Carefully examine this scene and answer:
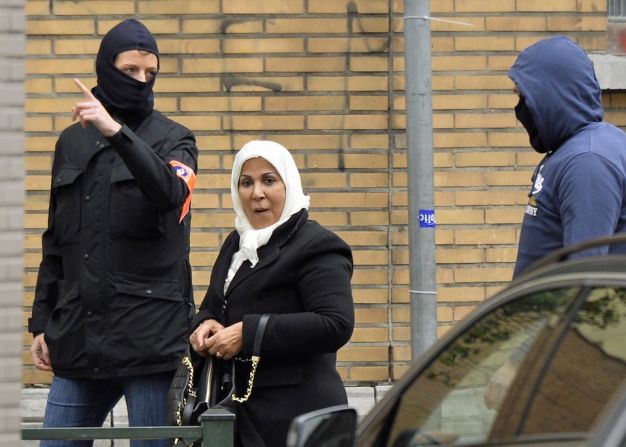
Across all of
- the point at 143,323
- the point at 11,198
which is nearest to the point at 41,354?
the point at 143,323

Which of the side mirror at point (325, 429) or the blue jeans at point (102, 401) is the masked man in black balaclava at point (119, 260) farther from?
the side mirror at point (325, 429)

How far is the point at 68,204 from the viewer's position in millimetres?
4117

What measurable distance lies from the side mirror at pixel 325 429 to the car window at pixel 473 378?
95 millimetres

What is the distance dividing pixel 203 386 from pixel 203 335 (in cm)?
15

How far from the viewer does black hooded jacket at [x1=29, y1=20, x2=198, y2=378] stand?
4.00 m

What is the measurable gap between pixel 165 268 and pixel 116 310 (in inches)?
8.2

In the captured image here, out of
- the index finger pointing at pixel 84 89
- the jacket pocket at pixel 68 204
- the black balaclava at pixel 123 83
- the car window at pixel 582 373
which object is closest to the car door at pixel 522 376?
the car window at pixel 582 373

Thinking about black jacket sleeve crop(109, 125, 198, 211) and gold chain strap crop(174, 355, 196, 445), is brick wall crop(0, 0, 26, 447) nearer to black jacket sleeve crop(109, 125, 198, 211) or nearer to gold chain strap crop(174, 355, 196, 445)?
gold chain strap crop(174, 355, 196, 445)

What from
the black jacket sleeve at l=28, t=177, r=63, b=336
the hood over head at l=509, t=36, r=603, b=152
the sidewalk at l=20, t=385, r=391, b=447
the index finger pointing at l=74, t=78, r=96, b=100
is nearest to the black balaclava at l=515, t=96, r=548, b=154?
the hood over head at l=509, t=36, r=603, b=152

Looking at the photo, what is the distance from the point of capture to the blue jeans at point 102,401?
404 cm

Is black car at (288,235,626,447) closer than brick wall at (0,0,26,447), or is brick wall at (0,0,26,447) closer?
black car at (288,235,626,447)

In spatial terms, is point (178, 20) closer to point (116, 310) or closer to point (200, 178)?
point (200, 178)

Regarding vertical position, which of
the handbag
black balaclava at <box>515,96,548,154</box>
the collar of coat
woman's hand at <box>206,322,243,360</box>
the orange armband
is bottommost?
the handbag

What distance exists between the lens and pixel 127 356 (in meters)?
3.98
